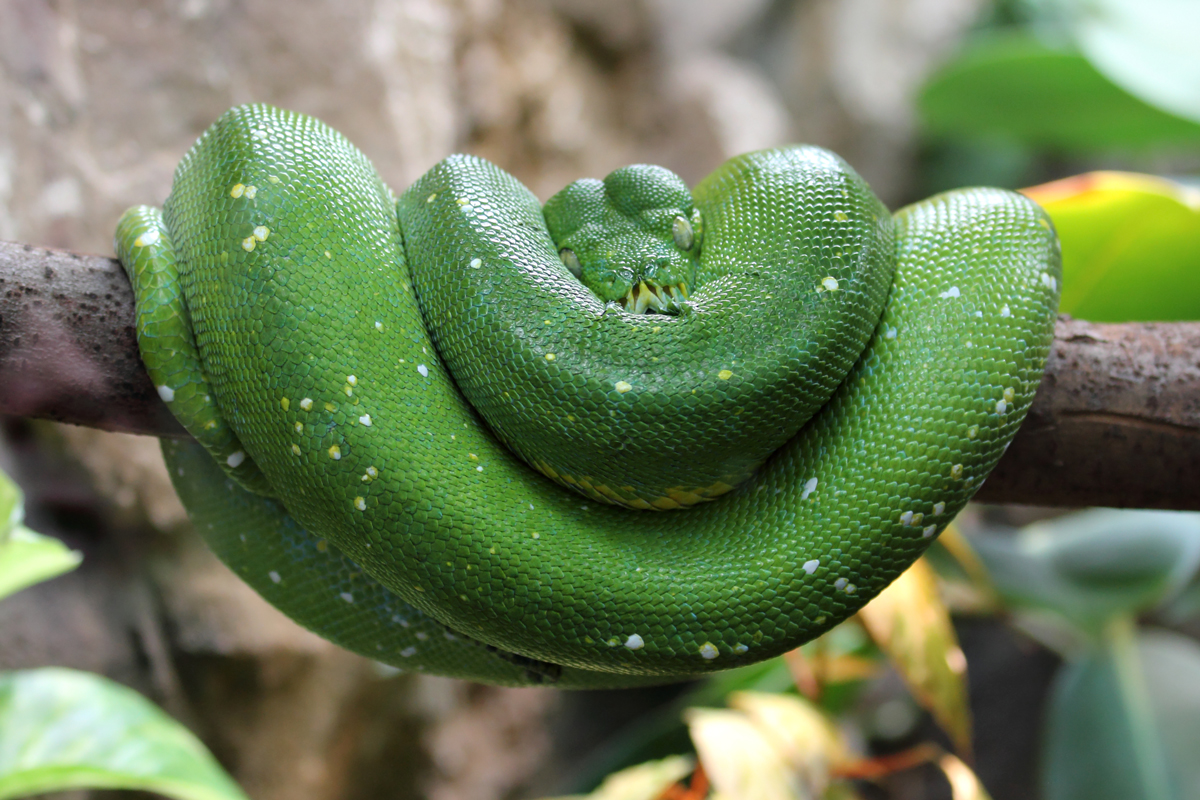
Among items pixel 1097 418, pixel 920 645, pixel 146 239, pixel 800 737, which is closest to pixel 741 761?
pixel 800 737

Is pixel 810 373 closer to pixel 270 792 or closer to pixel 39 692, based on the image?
pixel 39 692

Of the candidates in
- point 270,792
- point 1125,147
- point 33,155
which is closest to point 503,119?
point 33,155

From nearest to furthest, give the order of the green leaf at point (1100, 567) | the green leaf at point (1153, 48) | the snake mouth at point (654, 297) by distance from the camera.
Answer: the snake mouth at point (654, 297), the green leaf at point (1100, 567), the green leaf at point (1153, 48)

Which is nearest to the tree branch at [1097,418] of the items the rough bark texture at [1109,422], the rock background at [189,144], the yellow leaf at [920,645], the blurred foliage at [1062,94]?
the rough bark texture at [1109,422]

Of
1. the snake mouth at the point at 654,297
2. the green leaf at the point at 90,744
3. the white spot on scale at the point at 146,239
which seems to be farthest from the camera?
the snake mouth at the point at 654,297

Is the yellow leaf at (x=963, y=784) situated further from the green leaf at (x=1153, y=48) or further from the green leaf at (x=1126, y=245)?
the green leaf at (x=1153, y=48)

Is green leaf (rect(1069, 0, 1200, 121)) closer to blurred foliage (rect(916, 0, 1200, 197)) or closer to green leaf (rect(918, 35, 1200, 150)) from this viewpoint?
blurred foliage (rect(916, 0, 1200, 197))

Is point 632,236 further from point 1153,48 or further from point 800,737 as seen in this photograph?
point 1153,48
